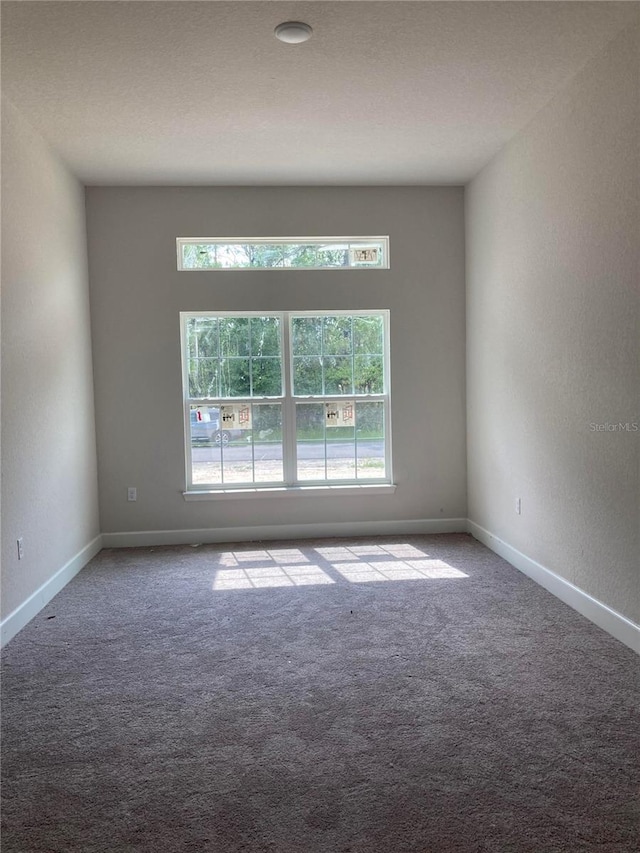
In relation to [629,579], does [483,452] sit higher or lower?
higher

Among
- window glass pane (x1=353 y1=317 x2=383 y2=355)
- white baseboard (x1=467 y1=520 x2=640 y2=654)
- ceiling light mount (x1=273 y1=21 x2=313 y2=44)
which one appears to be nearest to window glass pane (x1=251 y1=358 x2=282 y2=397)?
window glass pane (x1=353 y1=317 x2=383 y2=355)

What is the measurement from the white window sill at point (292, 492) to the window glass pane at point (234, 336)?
3.83 feet

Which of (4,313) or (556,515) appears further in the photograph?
(556,515)

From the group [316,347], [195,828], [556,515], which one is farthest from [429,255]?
[195,828]

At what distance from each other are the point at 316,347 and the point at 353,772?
3.71 metres

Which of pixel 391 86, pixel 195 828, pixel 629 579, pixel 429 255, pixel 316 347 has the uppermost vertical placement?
pixel 391 86

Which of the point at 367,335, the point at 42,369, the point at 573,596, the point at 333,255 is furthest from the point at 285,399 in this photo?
the point at 573,596

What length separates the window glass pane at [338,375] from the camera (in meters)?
5.27

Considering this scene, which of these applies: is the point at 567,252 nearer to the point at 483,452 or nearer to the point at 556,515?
the point at 556,515

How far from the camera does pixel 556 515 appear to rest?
3703 mm

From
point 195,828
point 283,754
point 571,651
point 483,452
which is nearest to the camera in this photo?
point 195,828

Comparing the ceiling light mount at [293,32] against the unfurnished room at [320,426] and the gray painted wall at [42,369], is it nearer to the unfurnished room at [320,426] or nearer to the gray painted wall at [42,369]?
the unfurnished room at [320,426]

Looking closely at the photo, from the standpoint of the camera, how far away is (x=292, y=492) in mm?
5176

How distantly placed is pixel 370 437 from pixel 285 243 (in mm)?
1805
